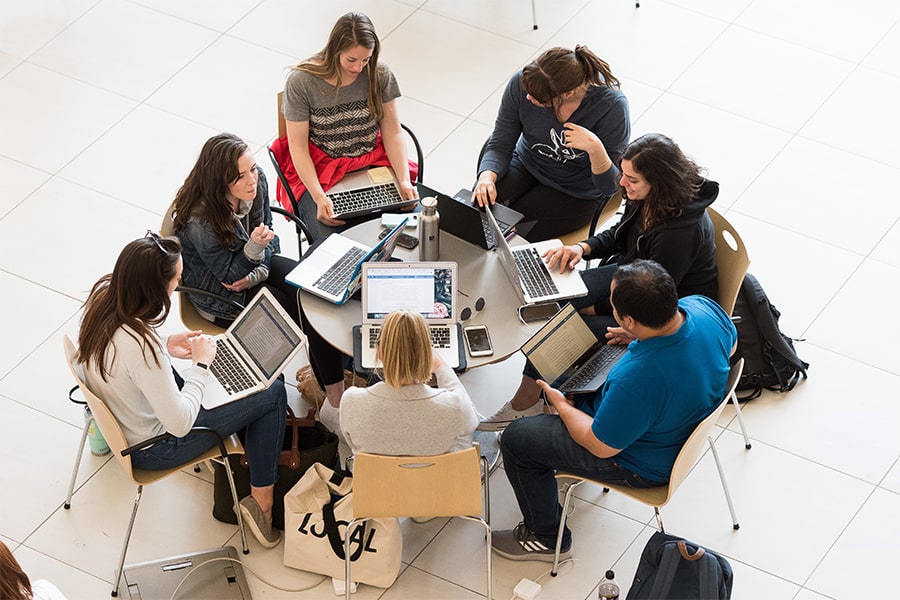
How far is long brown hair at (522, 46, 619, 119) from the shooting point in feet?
14.1

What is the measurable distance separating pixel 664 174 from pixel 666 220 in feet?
0.55

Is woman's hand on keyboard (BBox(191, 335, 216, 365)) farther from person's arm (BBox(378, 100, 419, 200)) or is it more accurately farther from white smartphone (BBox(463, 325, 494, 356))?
person's arm (BBox(378, 100, 419, 200))

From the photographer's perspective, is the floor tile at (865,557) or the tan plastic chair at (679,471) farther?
the floor tile at (865,557)

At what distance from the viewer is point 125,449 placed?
11.5ft

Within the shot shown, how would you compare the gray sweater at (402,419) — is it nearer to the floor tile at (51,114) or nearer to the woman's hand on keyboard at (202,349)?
the woman's hand on keyboard at (202,349)

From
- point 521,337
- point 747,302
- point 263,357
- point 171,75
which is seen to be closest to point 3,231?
point 171,75

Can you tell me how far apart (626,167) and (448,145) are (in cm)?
180

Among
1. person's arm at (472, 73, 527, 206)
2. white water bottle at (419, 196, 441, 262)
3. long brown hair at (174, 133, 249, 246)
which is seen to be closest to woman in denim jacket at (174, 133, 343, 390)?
long brown hair at (174, 133, 249, 246)

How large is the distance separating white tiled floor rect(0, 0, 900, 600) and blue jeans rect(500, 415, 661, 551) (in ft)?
0.67

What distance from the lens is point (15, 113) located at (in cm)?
567

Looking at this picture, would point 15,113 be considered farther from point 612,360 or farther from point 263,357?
point 612,360

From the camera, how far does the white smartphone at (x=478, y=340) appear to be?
3768 mm

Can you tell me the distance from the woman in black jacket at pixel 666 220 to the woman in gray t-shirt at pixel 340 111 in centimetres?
96

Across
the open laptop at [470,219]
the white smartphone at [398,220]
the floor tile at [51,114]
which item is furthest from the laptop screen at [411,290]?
the floor tile at [51,114]
